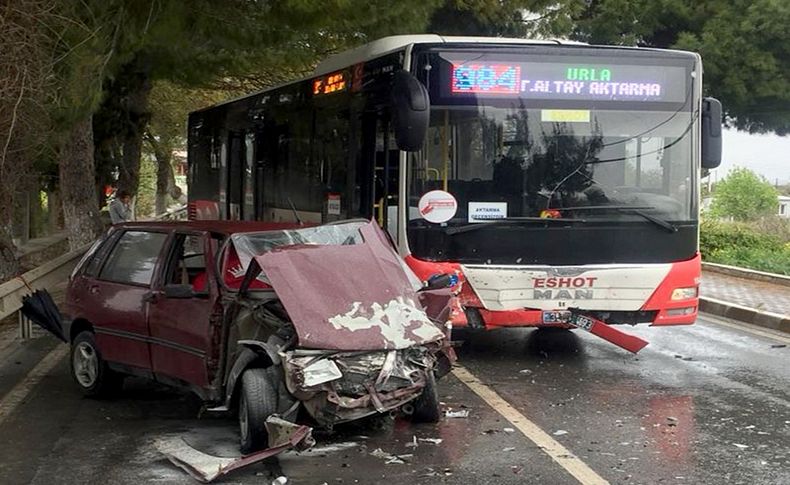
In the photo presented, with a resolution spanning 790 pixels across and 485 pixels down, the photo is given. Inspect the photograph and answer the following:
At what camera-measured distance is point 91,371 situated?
26.7 ft

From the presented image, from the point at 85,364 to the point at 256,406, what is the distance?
9.25ft

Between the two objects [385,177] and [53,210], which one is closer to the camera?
[385,177]

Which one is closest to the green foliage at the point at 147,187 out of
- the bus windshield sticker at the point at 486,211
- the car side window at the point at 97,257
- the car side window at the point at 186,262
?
the car side window at the point at 97,257

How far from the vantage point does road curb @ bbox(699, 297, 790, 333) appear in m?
12.3

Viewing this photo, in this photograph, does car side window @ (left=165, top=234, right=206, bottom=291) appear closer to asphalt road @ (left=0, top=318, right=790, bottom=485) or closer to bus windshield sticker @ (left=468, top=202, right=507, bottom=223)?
asphalt road @ (left=0, top=318, right=790, bottom=485)

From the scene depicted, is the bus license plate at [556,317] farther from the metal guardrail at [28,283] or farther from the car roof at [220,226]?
the metal guardrail at [28,283]

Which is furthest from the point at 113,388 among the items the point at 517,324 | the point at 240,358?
the point at 517,324

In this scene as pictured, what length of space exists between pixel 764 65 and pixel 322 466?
17881 millimetres

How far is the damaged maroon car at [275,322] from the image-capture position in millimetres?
6051

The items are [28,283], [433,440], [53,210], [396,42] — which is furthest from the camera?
[53,210]

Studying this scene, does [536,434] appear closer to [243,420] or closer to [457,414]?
[457,414]

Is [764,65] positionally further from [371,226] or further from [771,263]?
[371,226]

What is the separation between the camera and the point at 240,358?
632 cm

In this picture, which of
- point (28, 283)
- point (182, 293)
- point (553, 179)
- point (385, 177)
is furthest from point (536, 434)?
point (28, 283)
